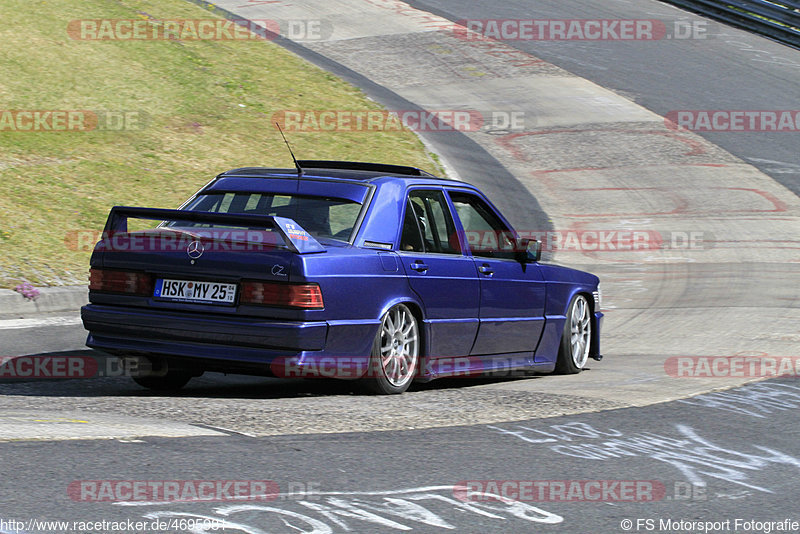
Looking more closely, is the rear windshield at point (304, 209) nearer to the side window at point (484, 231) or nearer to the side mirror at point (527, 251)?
the side window at point (484, 231)

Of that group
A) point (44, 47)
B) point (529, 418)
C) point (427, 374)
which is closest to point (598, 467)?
point (529, 418)

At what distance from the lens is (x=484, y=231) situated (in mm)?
8906

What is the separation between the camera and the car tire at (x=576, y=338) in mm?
9453

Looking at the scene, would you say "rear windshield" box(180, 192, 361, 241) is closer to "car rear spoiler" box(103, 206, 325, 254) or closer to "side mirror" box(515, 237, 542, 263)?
"car rear spoiler" box(103, 206, 325, 254)

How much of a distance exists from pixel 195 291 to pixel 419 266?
1.58 metres

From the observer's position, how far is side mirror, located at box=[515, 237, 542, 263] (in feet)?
29.0

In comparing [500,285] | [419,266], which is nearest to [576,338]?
[500,285]

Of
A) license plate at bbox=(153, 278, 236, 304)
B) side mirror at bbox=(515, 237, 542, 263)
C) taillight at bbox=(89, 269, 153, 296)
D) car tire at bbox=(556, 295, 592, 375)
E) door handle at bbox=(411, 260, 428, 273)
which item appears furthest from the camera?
car tire at bbox=(556, 295, 592, 375)

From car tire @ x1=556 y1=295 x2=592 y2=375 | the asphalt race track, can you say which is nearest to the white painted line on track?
the asphalt race track

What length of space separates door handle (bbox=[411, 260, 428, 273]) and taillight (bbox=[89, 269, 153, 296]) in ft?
5.77

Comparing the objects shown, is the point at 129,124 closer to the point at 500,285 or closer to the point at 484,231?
the point at 484,231

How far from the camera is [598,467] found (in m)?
5.75

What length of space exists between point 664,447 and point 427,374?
6.56 feet

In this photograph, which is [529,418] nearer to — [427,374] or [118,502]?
[427,374]
